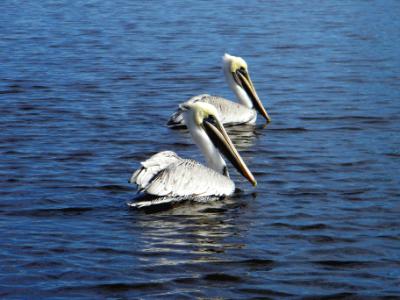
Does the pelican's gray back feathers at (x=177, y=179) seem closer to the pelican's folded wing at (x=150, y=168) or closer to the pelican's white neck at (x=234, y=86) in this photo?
the pelican's folded wing at (x=150, y=168)

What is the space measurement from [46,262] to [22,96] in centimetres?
632

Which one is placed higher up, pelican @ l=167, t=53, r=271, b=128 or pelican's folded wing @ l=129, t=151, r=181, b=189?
pelican's folded wing @ l=129, t=151, r=181, b=189

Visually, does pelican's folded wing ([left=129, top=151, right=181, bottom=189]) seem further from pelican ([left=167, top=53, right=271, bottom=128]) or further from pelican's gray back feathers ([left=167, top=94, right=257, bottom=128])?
pelican's gray back feathers ([left=167, top=94, right=257, bottom=128])

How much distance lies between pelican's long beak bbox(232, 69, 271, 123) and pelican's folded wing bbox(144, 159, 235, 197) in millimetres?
3539

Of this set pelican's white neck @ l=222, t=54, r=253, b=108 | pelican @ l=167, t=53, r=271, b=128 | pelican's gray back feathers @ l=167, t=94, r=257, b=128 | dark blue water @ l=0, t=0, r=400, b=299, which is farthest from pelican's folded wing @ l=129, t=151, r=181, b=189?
pelican's white neck @ l=222, t=54, r=253, b=108

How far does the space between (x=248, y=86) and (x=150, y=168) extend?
4442 millimetres

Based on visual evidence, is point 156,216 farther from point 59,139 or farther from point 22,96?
point 22,96

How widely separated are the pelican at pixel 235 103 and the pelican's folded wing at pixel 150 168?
2.65 metres

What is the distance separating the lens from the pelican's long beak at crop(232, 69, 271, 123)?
1159cm

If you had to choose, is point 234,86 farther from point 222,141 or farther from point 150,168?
point 150,168

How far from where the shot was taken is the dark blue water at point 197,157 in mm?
6324

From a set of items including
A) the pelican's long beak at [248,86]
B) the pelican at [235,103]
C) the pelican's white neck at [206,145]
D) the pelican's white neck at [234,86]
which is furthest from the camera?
the pelican's white neck at [234,86]

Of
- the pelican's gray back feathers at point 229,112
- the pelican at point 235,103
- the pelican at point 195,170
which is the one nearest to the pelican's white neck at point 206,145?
the pelican at point 195,170

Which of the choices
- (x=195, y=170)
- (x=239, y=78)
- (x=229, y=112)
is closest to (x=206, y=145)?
(x=195, y=170)
